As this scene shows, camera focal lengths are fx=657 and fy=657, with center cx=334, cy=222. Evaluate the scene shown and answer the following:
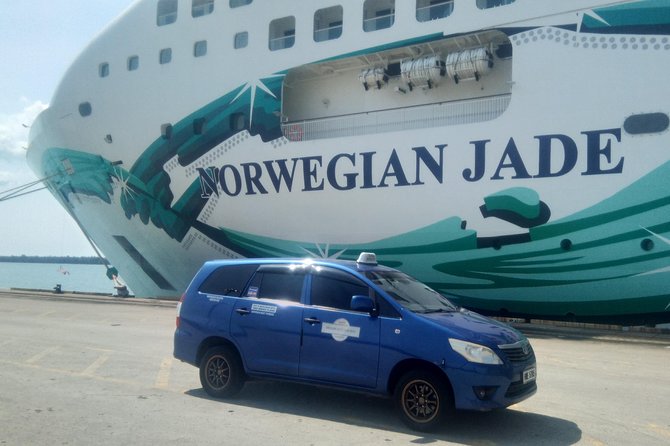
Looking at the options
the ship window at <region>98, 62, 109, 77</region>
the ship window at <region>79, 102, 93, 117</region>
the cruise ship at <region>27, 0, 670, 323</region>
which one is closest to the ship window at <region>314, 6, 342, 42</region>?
the cruise ship at <region>27, 0, 670, 323</region>

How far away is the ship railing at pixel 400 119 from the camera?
14.4 m

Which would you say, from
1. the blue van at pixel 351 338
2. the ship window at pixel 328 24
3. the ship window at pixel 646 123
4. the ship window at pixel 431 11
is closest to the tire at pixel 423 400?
the blue van at pixel 351 338

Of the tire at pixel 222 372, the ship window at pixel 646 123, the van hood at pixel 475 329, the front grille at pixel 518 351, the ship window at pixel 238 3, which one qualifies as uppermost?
the ship window at pixel 238 3

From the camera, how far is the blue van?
5.39 meters

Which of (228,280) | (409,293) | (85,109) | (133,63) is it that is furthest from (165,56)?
(409,293)

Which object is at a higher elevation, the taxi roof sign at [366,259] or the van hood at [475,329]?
the taxi roof sign at [366,259]

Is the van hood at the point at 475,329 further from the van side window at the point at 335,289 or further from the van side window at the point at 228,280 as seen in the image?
Result: the van side window at the point at 228,280

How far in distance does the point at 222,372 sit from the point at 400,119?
33.2 feet

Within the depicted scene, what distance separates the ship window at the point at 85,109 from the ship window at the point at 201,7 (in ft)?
15.7

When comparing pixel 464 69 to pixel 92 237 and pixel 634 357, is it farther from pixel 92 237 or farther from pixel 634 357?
pixel 92 237

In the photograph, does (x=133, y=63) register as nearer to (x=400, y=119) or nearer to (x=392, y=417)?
(x=400, y=119)

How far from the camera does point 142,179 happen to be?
1936 cm

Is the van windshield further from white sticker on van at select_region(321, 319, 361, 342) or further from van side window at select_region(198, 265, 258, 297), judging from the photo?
van side window at select_region(198, 265, 258, 297)

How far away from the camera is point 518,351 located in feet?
18.4
